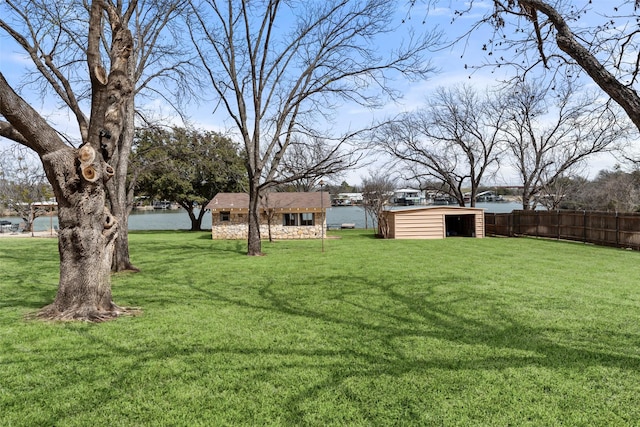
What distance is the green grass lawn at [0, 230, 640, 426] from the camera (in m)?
2.96

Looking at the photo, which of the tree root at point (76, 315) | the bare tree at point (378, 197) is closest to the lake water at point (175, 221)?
the bare tree at point (378, 197)

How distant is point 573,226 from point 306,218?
1483cm

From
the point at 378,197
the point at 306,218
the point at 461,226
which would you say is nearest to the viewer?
the point at 461,226

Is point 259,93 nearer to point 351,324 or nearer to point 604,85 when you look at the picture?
point 351,324

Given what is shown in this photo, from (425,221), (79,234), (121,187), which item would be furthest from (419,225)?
(79,234)

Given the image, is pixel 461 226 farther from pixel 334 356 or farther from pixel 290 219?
pixel 334 356

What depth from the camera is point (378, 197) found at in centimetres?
3381

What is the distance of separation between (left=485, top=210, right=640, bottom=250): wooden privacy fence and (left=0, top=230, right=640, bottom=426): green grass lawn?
32.5ft

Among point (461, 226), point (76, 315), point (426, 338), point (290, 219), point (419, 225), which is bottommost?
point (426, 338)

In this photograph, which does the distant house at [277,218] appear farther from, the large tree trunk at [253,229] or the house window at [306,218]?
the large tree trunk at [253,229]

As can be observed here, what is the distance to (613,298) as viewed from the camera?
6852 mm

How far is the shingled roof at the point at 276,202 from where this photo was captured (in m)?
25.5

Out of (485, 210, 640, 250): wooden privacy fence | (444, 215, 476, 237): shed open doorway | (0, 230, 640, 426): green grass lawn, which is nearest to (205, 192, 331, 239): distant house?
(444, 215, 476, 237): shed open doorway

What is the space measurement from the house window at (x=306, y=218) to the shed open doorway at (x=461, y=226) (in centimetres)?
851
